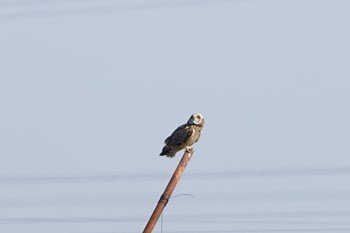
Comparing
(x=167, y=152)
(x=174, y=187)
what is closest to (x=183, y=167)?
(x=174, y=187)

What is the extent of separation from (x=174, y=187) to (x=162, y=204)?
26 centimetres

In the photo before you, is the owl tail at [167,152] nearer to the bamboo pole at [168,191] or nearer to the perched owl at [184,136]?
the perched owl at [184,136]

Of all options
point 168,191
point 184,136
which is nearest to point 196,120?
point 184,136

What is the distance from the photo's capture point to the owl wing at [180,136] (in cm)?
2291

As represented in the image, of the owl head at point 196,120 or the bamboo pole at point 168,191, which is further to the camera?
the owl head at point 196,120

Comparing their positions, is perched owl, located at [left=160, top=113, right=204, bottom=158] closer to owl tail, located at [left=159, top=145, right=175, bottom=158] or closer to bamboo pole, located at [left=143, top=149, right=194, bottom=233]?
owl tail, located at [left=159, top=145, right=175, bottom=158]

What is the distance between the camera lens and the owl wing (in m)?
22.9

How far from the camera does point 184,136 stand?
2311cm

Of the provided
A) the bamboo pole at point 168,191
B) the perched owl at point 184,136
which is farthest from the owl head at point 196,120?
the bamboo pole at point 168,191

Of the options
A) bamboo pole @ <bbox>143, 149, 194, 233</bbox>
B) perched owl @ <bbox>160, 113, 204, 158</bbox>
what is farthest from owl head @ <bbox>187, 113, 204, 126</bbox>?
bamboo pole @ <bbox>143, 149, 194, 233</bbox>

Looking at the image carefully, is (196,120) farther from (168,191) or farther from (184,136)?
(168,191)

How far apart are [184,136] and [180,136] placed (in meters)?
0.08

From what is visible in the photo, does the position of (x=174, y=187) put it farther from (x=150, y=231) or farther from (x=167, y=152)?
(x=167, y=152)

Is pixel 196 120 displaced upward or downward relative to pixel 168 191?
upward
